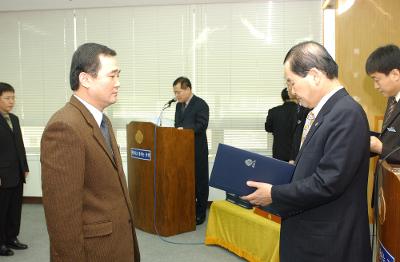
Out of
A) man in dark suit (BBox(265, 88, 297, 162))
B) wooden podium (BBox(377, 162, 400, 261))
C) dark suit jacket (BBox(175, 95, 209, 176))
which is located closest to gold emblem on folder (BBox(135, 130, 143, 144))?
dark suit jacket (BBox(175, 95, 209, 176))

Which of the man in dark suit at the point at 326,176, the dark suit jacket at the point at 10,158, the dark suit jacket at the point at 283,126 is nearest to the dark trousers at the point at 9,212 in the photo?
the dark suit jacket at the point at 10,158

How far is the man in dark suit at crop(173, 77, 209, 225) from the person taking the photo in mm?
4273

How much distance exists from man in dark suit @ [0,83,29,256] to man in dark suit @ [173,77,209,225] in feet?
5.52

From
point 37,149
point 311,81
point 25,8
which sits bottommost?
point 37,149

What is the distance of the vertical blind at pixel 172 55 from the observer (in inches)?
201

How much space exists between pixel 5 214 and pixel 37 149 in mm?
2144

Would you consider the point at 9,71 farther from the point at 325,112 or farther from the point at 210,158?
the point at 325,112

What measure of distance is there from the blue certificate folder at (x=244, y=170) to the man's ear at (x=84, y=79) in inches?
26.1

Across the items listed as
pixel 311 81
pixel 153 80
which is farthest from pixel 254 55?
pixel 311 81

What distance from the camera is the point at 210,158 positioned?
5.32 metres

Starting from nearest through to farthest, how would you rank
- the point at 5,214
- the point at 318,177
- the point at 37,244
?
the point at 318,177 < the point at 5,214 < the point at 37,244

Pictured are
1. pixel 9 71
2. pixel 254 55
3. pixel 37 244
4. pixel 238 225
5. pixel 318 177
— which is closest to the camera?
pixel 318 177

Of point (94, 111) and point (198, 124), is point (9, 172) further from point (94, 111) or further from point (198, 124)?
point (94, 111)

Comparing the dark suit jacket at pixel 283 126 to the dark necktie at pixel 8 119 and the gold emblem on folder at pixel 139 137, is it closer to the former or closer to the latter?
the gold emblem on folder at pixel 139 137
